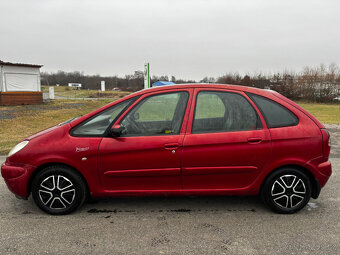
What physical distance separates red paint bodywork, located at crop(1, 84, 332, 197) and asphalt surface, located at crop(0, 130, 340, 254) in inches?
12.0

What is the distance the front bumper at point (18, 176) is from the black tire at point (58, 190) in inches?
4.2

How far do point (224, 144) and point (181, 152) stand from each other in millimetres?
513

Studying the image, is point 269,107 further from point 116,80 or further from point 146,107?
point 116,80

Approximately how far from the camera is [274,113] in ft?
10.8

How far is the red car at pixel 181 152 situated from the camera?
10.3 feet

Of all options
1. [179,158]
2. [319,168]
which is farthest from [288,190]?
[179,158]

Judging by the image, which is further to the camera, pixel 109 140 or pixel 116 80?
pixel 116 80

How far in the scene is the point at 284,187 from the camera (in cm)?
327

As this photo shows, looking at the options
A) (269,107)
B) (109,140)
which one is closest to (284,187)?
Result: (269,107)

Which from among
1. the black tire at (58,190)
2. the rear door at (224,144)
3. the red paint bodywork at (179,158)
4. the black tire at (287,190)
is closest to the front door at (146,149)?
the red paint bodywork at (179,158)

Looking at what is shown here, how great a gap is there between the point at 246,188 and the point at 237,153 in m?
0.50

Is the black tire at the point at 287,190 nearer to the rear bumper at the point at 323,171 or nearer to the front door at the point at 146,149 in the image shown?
the rear bumper at the point at 323,171

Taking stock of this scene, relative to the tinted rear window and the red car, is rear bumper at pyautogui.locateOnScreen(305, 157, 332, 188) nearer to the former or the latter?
the red car

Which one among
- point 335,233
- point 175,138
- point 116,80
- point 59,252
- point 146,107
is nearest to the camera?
point 59,252
